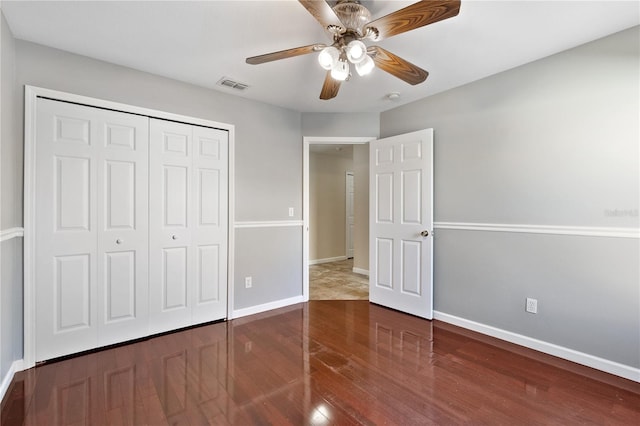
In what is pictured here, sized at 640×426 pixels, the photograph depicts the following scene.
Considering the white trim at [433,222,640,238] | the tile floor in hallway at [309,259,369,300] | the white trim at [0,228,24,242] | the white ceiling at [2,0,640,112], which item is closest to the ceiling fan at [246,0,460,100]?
the white ceiling at [2,0,640,112]

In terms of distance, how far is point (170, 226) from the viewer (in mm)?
2768

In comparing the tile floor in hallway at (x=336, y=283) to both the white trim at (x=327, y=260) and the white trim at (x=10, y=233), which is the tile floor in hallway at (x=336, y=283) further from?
the white trim at (x=10, y=233)

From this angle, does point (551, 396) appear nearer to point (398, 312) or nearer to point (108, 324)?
point (398, 312)

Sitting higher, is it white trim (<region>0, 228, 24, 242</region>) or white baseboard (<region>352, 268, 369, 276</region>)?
white trim (<region>0, 228, 24, 242</region>)

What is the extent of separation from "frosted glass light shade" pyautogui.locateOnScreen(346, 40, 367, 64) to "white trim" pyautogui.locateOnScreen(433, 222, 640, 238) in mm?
1957

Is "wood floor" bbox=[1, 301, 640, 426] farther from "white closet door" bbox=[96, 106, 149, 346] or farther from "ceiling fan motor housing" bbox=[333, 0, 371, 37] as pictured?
"ceiling fan motor housing" bbox=[333, 0, 371, 37]

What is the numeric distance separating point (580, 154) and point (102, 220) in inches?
148

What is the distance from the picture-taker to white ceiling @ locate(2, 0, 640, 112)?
1.78 metres

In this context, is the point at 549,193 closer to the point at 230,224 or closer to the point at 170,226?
the point at 230,224

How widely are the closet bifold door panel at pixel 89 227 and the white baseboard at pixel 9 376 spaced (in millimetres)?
131

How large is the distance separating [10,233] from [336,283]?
359cm

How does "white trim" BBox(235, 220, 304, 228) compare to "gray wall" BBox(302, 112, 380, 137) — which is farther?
"gray wall" BBox(302, 112, 380, 137)

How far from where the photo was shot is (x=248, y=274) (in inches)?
128

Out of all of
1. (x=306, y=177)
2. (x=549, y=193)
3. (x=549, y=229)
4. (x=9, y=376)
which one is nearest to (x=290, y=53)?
(x=306, y=177)
